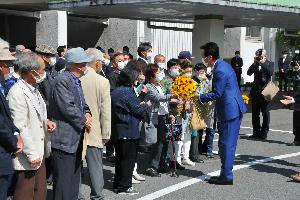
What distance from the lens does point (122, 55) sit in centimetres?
920

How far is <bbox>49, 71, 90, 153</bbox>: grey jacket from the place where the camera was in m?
5.76

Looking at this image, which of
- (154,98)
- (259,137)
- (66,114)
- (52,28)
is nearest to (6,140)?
(66,114)

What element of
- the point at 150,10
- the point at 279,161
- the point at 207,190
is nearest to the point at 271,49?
the point at 150,10

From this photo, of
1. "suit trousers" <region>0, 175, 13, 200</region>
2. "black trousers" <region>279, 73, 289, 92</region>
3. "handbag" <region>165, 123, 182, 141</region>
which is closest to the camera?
"suit trousers" <region>0, 175, 13, 200</region>

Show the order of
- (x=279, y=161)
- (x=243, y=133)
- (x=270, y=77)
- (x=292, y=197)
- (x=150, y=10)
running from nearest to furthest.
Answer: (x=292, y=197) < (x=279, y=161) < (x=270, y=77) < (x=243, y=133) < (x=150, y=10)

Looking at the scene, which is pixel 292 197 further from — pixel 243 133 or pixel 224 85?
pixel 243 133

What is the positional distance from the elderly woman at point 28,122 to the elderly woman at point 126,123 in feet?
6.19

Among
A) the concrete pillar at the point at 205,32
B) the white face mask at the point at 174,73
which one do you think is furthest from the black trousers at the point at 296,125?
the concrete pillar at the point at 205,32

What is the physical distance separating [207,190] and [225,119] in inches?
42.3

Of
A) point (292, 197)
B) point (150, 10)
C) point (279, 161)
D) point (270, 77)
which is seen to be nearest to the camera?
point (292, 197)

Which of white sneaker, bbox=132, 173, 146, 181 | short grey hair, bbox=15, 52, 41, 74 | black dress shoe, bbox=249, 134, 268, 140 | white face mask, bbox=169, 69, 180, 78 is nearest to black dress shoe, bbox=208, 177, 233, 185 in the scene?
white sneaker, bbox=132, 173, 146, 181

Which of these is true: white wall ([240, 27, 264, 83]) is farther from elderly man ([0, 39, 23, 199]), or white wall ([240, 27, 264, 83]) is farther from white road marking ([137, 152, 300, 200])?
elderly man ([0, 39, 23, 199])

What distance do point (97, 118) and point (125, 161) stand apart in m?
0.90

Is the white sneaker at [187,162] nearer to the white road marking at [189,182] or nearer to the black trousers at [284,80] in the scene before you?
the white road marking at [189,182]
